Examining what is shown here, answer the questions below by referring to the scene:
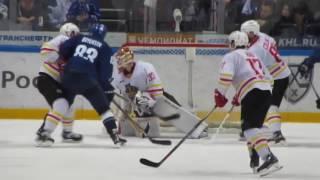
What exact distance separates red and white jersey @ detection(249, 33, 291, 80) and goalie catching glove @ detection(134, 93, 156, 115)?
103cm

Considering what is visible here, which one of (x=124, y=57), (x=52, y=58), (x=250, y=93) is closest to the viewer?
(x=250, y=93)

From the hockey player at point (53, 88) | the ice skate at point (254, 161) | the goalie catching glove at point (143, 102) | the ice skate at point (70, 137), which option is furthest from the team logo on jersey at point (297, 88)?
the ice skate at point (254, 161)

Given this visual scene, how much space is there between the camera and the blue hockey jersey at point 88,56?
6531 millimetres

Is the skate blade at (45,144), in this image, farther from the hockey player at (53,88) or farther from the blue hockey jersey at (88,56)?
the blue hockey jersey at (88,56)

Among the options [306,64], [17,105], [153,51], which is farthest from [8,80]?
[306,64]

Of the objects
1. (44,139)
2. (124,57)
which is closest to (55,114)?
(44,139)

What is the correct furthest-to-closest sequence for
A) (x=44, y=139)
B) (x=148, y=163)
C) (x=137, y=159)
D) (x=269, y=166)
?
(x=44, y=139) < (x=137, y=159) < (x=148, y=163) < (x=269, y=166)

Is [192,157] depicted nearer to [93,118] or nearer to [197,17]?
[93,118]

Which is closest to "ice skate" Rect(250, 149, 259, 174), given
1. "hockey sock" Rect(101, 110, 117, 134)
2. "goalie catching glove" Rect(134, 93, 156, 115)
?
"hockey sock" Rect(101, 110, 117, 134)

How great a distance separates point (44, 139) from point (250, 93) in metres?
2.02

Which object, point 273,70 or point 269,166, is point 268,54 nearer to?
point 273,70

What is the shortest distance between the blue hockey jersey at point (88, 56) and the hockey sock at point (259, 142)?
1.72m

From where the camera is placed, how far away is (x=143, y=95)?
737 cm

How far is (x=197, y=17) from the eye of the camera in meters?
9.98
